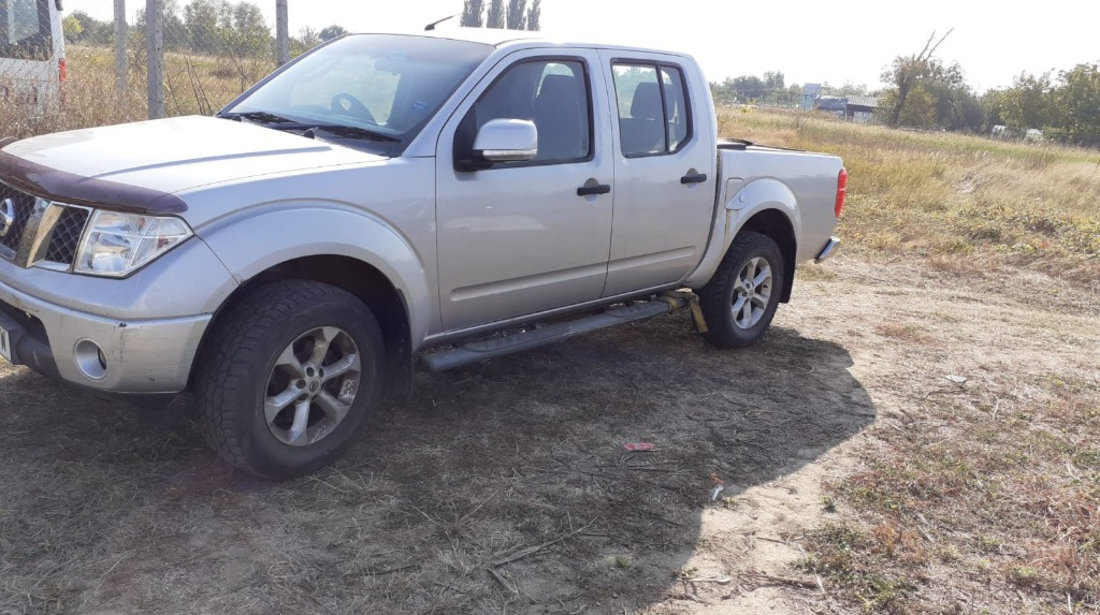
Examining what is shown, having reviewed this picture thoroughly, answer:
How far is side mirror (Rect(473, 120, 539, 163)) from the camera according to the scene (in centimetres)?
374

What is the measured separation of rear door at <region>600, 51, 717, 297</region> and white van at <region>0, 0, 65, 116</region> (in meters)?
4.97

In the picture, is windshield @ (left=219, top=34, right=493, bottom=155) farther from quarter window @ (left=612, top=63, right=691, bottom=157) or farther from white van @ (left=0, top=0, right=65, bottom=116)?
white van @ (left=0, top=0, right=65, bottom=116)

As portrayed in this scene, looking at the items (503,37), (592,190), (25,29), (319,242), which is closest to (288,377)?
(319,242)

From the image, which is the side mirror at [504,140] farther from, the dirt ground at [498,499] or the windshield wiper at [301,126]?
the dirt ground at [498,499]

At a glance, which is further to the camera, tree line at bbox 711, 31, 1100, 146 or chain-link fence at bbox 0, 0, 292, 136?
tree line at bbox 711, 31, 1100, 146

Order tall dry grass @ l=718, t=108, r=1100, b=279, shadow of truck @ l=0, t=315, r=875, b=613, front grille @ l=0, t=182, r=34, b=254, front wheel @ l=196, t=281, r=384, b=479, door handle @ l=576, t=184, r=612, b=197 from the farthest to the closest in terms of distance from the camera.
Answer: tall dry grass @ l=718, t=108, r=1100, b=279 < door handle @ l=576, t=184, r=612, b=197 < front grille @ l=0, t=182, r=34, b=254 < front wheel @ l=196, t=281, r=384, b=479 < shadow of truck @ l=0, t=315, r=875, b=613

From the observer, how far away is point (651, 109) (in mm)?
4918

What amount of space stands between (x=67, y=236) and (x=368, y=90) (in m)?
1.53

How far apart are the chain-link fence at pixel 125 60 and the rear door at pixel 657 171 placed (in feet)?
13.3

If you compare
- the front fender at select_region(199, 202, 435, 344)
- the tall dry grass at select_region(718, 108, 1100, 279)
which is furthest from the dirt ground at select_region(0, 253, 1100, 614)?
the tall dry grass at select_region(718, 108, 1100, 279)

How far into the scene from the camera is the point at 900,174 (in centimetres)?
1489

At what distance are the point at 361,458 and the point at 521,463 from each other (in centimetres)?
67

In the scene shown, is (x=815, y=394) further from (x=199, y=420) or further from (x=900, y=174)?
(x=900, y=174)

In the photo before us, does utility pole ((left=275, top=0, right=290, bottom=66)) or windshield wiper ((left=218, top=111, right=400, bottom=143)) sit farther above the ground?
utility pole ((left=275, top=0, right=290, bottom=66))
